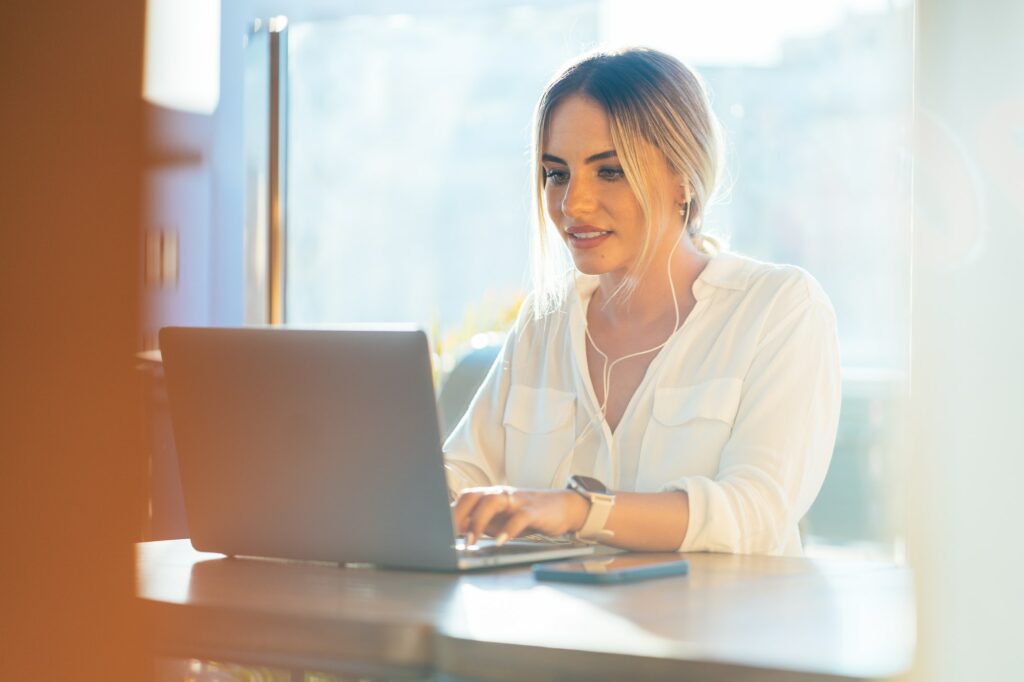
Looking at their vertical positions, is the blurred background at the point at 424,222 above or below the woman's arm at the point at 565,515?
above

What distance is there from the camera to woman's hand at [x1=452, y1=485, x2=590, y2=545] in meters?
1.29

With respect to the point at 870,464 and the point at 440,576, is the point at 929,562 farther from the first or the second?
the point at 870,464

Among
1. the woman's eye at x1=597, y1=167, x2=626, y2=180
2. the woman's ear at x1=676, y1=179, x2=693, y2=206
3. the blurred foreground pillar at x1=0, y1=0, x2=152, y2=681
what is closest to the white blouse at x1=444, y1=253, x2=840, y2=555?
the woman's ear at x1=676, y1=179, x2=693, y2=206

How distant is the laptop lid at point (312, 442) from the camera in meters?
1.16

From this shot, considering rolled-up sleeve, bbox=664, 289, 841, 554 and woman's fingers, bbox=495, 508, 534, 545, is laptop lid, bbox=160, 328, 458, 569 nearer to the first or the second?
woman's fingers, bbox=495, 508, 534, 545

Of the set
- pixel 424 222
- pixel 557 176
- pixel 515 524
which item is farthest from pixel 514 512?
pixel 424 222

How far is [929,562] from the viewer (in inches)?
26.9

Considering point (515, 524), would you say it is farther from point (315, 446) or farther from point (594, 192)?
point (594, 192)

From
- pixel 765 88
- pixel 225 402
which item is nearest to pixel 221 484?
pixel 225 402

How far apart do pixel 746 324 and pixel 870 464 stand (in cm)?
367

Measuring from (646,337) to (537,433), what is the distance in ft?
0.79

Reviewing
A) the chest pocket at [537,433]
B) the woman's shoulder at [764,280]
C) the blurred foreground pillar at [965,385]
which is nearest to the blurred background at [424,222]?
the blurred foreground pillar at [965,385]

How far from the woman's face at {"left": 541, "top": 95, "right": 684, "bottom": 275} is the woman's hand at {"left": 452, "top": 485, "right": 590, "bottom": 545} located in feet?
2.06

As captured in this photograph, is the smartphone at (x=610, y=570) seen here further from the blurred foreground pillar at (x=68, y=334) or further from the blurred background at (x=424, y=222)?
the blurred foreground pillar at (x=68, y=334)
